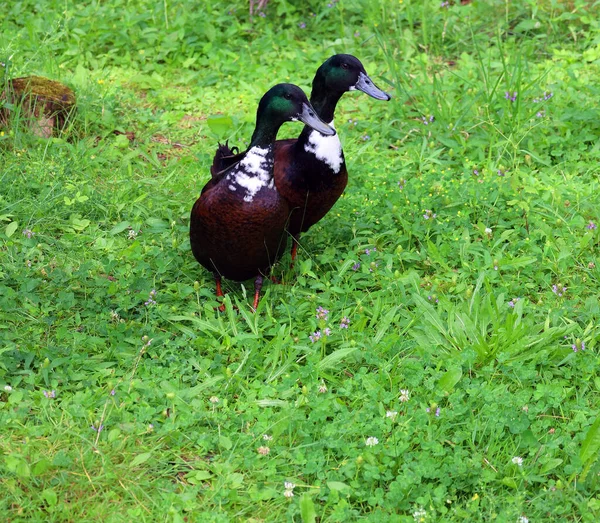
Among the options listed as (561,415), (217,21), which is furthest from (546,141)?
(217,21)

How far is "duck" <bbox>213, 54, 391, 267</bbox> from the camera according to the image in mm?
3951

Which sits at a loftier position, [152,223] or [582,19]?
[582,19]

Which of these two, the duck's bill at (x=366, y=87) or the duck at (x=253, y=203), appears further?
the duck's bill at (x=366, y=87)

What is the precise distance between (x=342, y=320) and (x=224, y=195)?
0.75m

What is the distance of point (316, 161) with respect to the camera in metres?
3.94

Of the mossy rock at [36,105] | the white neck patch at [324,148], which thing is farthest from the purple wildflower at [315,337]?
the mossy rock at [36,105]

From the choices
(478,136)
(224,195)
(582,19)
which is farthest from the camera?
(582,19)

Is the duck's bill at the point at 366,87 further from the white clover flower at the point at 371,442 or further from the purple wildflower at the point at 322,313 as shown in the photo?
the white clover flower at the point at 371,442

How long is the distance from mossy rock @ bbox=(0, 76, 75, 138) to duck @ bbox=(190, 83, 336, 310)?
181cm

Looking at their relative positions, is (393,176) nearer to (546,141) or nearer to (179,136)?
(546,141)

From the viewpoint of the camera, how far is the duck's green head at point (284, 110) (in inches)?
145

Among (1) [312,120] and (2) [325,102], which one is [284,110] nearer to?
(1) [312,120]

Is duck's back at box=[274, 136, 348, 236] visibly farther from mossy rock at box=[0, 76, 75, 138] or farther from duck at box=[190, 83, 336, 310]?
mossy rock at box=[0, 76, 75, 138]

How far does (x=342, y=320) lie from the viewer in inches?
144
